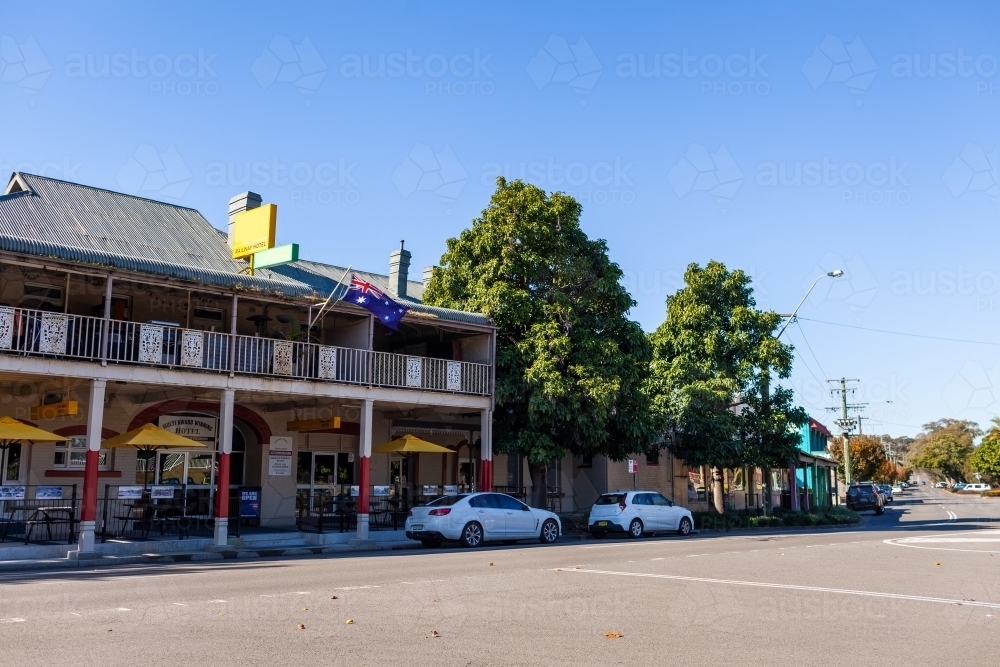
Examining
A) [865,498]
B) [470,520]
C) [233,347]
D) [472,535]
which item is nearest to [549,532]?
[472,535]

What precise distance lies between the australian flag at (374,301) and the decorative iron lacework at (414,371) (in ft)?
6.17

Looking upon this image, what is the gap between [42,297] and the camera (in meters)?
22.1

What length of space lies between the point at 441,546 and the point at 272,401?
6790 millimetres

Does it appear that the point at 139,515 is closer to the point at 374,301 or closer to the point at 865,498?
the point at 374,301

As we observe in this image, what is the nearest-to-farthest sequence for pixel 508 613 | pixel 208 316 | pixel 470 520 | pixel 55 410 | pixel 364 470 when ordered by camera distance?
pixel 508 613 < pixel 55 410 < pixel 470 520 < pixel 364 470 < pixel 208 316

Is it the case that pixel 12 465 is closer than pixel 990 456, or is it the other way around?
pixel 12 465

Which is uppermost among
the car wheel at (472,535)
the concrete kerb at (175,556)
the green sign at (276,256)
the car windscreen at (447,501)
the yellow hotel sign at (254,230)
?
the yellow hotel sign at (254,230)

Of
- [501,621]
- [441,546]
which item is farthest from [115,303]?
[501,621]

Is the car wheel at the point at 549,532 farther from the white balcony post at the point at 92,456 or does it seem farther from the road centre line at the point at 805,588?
the white balcony post at the point at 92,456

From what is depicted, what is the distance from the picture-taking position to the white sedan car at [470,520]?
70.2 feet

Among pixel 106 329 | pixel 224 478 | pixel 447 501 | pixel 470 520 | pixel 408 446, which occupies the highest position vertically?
pixel 106 329

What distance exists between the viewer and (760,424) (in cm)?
3478

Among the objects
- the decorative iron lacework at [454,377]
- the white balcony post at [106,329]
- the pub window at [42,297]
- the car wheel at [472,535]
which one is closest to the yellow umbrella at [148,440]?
the white balcony post at [106,329]

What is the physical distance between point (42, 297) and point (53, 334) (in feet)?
11.3
